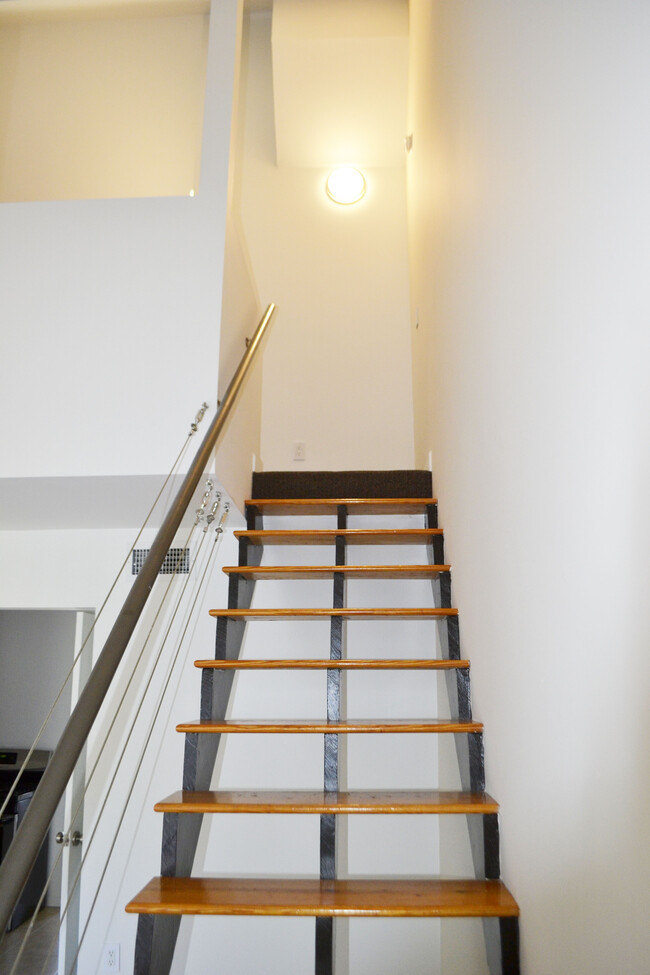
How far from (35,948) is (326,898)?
11.4 ft

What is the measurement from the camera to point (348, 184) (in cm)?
563

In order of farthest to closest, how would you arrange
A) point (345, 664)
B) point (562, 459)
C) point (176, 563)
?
point (176, 563), point (345, 664), point (562, 459)

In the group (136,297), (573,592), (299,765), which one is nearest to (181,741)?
(299,765)

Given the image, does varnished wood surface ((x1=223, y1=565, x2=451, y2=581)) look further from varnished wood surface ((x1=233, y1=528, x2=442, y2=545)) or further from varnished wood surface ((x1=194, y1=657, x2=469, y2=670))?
varnished wood surface ((x1=194, y1=657, x2=469, y2=670))

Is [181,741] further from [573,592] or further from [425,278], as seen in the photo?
[425,278]

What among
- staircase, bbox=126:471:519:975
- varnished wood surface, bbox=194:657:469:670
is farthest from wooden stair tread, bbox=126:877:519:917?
varnished wood surface, bbox=194:657:469:670

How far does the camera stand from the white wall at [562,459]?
4.10 feet

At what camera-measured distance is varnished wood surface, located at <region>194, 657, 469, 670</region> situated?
104 inches

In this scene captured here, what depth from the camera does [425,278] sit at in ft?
13.9

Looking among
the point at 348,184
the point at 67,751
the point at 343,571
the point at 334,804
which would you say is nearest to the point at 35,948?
Result: the point at 343,571

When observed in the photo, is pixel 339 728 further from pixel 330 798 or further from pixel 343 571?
pixel 343 571

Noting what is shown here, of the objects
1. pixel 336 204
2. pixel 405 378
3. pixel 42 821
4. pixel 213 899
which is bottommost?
pixel 213 899

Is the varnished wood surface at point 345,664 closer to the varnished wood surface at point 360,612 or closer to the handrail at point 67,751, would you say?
the varnished wood surface at point 360,612

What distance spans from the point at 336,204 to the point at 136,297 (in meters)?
2.98
